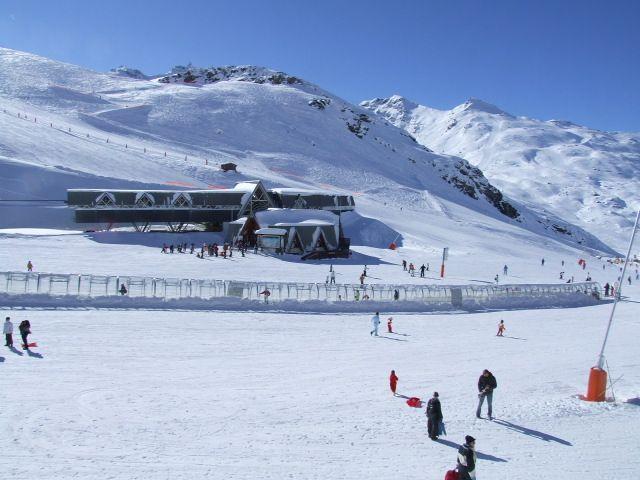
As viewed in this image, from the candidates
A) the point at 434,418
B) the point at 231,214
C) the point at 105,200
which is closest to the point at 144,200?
the point at 105,200

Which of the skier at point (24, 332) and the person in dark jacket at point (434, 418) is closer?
the person in dark jacket at point (434, 418)

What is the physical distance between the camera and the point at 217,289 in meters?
23.0

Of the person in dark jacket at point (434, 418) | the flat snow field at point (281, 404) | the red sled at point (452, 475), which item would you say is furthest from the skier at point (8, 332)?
the red sled at point (452, 475)

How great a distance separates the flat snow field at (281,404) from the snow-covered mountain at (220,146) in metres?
34.2

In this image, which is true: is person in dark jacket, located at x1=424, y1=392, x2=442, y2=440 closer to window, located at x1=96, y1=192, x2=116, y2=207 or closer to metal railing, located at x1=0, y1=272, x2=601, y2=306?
metal railing, located at x1=0, y1=272, x2=601, y2=306

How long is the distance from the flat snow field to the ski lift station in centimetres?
2080

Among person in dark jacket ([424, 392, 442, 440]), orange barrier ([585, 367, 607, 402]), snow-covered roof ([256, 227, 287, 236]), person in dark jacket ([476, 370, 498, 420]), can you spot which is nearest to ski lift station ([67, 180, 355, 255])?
snow-covered roof ([256, 227, 287, 236])

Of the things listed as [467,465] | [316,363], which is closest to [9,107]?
[316,363]

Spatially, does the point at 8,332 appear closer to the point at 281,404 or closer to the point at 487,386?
the point at 281,404

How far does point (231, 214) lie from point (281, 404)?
37.9 meters

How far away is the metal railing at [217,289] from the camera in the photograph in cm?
2062

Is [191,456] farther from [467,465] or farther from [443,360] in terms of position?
[443,360]

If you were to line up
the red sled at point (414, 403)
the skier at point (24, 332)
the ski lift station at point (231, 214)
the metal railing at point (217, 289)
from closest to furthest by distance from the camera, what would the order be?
the red sled at point (414, 403) < the skier at point (24, 332) < the metal railing at point (217, 289) < the ski lift station at point (231, 214)

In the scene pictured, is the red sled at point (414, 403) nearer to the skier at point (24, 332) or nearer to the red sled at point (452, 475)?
the red sled at point (452, 475)
